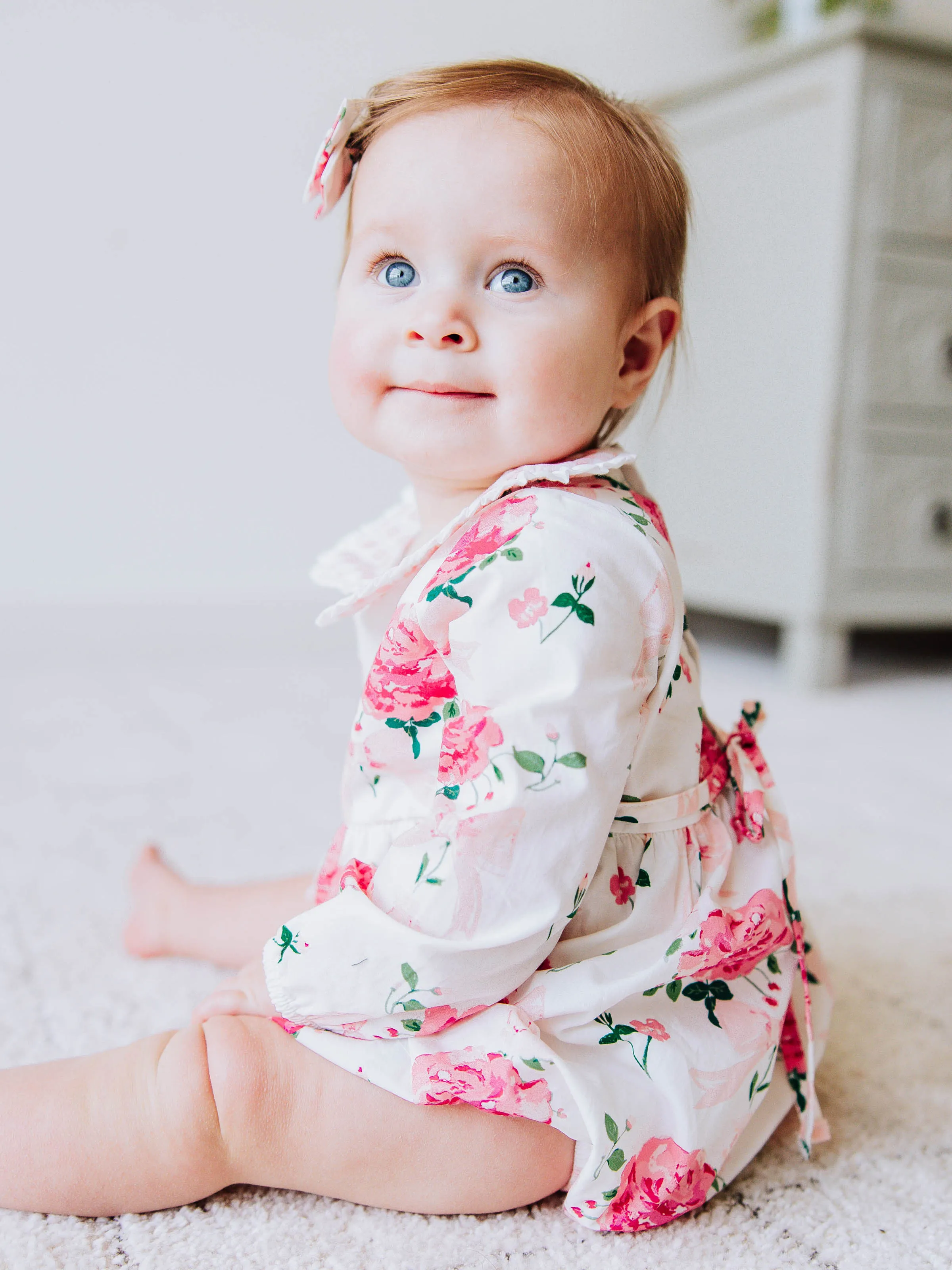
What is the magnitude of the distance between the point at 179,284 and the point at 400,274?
1205 mm

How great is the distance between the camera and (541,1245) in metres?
0.51

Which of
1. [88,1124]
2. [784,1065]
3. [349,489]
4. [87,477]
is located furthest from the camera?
[349,489]

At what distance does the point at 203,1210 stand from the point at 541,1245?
15 centimetres

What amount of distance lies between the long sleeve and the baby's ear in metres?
0.12

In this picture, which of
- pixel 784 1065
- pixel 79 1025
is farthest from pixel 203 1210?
pixel 784 1065

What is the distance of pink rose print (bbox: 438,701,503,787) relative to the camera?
502mm

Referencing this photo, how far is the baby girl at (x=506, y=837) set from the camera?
50 centimetres

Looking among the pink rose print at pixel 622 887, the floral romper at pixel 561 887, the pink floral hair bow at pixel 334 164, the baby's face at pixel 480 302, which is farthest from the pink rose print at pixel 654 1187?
the pink floral hair bow at pixel 334 164

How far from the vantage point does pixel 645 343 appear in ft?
2.04

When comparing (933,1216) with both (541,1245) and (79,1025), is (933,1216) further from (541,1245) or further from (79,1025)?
(79,1025)

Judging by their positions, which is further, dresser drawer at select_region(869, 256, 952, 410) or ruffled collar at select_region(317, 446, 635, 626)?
dresser drawer at select_region(869, 256, 952, 410)

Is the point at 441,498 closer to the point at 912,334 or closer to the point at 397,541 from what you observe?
the point at 397,541

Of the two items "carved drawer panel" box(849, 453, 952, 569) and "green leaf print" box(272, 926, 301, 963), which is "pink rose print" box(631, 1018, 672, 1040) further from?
"carved drawer panel" box(849, 453, 952, 569)

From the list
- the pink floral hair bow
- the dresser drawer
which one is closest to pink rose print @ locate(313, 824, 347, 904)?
the pink floral hair bow
